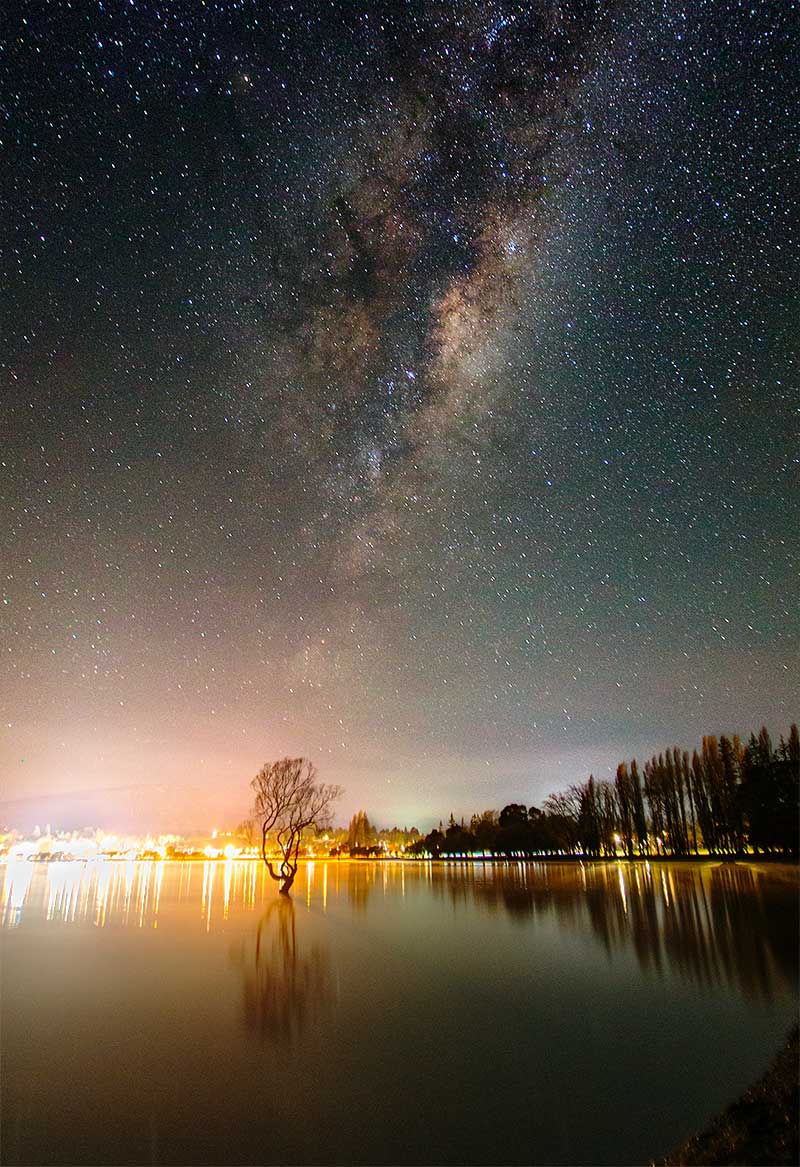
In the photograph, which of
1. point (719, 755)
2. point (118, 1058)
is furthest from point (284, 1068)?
point (719, 755)

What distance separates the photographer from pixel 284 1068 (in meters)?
8.91

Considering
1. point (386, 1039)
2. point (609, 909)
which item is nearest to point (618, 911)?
point (609, 909)

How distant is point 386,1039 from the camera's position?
402 inches

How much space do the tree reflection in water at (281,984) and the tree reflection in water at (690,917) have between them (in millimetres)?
7936

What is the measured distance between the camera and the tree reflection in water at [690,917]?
14742mm

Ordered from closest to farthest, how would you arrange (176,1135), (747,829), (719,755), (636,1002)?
1. (176,1135)
2. (636,1002)
3. (747,829)
4. (719,755)

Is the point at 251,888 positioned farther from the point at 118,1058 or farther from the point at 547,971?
the point at 118,1058

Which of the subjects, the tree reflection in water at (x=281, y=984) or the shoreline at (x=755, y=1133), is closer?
the shoreline at (x=755, y=1133)

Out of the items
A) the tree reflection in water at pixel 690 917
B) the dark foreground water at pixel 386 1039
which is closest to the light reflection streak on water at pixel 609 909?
the tree reflection in water at pixel 690 917

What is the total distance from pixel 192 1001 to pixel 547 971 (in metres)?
8.08

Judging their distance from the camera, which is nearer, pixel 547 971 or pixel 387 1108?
pixel 387 1108

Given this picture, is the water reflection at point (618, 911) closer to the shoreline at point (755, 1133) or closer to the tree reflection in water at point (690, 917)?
the tree reflection in water at point (690, 917)

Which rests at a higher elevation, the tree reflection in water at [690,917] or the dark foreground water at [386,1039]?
the dark foreground water at [386,1039]

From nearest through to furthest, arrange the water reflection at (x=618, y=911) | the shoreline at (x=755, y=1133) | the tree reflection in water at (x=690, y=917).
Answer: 1. the shoreline at (x=755, y=1133)
2. the tree reflection in water at (x=690, y=917)
3. the water reflection at (x=618, y=911)
